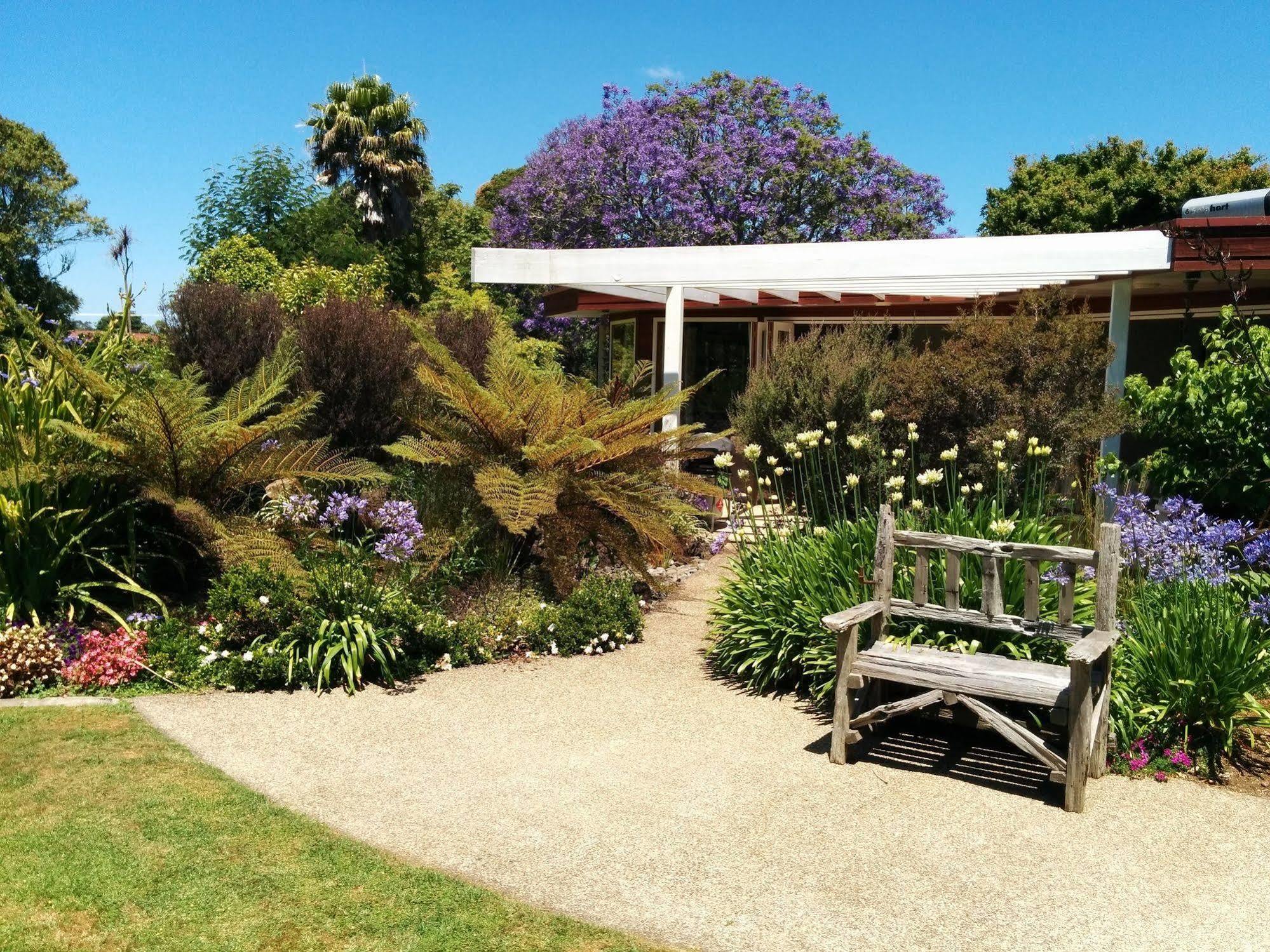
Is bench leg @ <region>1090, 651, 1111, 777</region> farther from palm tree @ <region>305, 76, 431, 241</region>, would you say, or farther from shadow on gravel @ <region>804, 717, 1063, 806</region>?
palm tree @ <region>305, 76, 431, 241</region>

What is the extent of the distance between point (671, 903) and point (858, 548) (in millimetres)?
2909

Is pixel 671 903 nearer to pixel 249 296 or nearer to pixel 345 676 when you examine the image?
pixel 345 676

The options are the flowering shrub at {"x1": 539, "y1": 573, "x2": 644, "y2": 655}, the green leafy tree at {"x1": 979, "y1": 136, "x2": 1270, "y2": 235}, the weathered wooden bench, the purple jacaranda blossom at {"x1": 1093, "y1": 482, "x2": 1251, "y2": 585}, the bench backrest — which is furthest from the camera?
the green leafy tree at {"x1": 979, "y1": 136, "x2": 1270, "y2": 235}

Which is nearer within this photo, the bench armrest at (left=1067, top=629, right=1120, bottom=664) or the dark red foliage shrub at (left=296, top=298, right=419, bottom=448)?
the bench armrest at (left=1067, top=629, right=1120, bottom=664)

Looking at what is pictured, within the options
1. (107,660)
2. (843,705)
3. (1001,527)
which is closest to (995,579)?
(1001,527)

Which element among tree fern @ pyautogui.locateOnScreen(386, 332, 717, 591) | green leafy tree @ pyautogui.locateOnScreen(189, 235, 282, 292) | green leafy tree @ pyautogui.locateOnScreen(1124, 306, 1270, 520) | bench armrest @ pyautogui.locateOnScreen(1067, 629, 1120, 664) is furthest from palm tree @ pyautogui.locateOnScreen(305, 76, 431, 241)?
bench armrest @ pyautogui.locateOnScreen(1067, 629, 1120, 664)

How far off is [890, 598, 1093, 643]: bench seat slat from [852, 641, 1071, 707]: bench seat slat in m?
0.15

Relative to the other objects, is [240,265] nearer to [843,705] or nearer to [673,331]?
[673,331]

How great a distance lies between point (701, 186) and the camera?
2458cm

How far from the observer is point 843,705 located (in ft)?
16.1

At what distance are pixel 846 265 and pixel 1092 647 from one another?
5.13 metres

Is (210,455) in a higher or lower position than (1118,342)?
lower

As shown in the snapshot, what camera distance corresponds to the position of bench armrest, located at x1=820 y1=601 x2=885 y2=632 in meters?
4.77

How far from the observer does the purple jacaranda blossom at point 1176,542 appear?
206 inches
